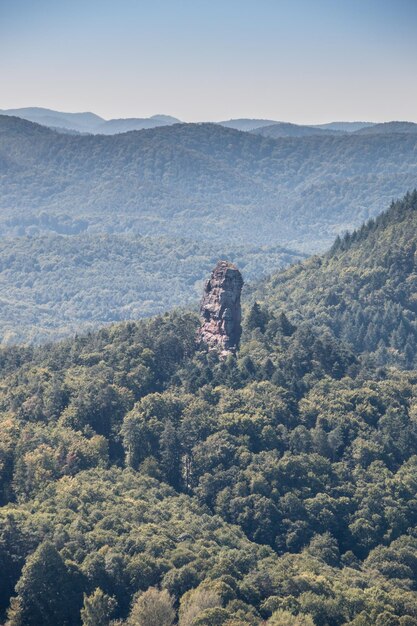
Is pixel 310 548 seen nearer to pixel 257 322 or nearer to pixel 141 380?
pixel 141 380

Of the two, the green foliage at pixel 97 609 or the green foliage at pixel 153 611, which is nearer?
the green foliage at pixel 153 611

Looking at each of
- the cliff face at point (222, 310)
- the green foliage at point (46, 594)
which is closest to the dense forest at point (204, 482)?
the green foliage at point (46, 594)

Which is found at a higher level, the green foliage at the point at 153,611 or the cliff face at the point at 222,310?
the cliff face at the point at 222,310

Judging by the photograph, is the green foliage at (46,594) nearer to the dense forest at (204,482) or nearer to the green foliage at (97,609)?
the dense forest at (204,482)

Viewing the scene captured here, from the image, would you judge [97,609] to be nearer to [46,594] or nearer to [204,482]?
[46,594]

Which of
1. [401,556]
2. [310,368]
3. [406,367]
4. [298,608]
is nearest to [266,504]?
[401,556]

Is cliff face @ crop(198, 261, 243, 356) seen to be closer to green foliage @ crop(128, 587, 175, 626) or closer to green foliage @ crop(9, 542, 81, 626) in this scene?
green foliage @ crop(9, 542, 81, 626)

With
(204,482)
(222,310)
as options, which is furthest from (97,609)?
(222,310)
